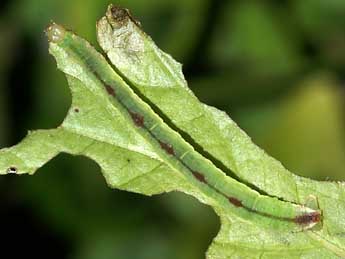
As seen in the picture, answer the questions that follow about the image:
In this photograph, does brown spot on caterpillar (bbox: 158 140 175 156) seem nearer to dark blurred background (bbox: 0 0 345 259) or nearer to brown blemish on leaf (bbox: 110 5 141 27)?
brown blemish on leaf (bbox: 110 5 141 27)

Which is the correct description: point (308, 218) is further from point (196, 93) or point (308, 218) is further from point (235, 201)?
point (196, 93)

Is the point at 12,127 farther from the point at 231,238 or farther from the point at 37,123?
the point at 231,238

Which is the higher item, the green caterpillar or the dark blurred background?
the green caterpillar

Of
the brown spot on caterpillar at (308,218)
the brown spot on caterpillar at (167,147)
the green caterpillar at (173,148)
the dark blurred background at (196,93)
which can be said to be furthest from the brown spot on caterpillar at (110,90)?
the dark blurred background at (196,93)

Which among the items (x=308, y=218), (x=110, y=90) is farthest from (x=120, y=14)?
(x=308, y=218)

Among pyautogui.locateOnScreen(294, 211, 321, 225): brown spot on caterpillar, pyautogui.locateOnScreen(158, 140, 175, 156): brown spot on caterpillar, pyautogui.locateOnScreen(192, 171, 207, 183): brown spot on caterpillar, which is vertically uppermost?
pyautogui.locateOnScreen(158, 140, 175, 156): brown spot on caterpillar

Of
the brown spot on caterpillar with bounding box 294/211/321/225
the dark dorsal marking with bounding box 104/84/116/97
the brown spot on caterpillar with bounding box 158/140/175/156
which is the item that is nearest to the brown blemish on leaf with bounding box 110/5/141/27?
the dark dorsal marking with bounding box 104/84/116/97

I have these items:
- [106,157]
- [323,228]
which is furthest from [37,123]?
[323,228]
